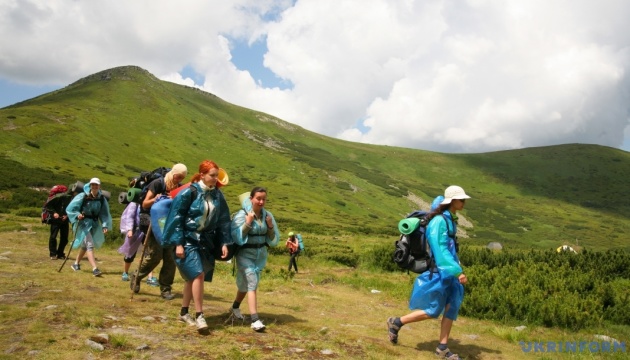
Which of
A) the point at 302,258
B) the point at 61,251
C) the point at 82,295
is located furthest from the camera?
the point at 302,258

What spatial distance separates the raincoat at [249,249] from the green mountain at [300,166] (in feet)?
104

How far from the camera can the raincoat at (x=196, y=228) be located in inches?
271

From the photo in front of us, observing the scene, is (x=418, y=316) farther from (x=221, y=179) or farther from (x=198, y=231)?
(x=221, y=179)

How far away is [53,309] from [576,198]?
163307mm

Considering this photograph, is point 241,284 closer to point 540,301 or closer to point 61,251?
point 540,301

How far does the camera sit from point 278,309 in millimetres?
9805

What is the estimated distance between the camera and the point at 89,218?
1190 centimetres

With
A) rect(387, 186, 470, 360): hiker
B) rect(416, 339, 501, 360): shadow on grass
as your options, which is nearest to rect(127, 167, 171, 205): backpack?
rect(387, 186, 470, 360): hiker

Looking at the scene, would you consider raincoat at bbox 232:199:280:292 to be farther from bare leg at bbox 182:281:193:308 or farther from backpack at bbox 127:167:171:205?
backpack at bbox 127:167:171:205

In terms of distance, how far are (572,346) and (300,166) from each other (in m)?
114

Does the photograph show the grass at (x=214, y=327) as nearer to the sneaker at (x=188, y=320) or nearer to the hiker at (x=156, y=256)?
the sneaker at (x=188, y=320)

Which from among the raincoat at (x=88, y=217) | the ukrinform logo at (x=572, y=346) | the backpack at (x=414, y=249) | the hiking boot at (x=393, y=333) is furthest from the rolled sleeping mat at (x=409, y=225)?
the raincoat at (x=88, y=217)

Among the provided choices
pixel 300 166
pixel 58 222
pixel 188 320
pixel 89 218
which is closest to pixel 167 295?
pixel 188 320

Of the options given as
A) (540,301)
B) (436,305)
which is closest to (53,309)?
(436,305)
